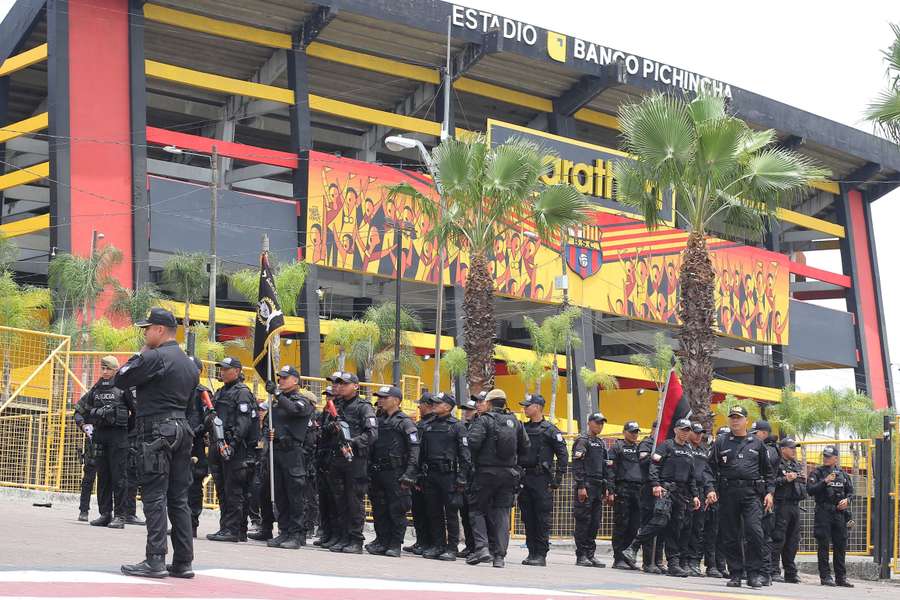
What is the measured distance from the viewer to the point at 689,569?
59.4 feet

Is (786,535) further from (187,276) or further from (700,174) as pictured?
(187,276)

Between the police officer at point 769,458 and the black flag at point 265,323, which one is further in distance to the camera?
the police officer at point 769,458

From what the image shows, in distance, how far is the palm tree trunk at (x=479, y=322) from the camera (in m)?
27.0

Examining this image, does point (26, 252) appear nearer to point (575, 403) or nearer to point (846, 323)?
point (575, 403)

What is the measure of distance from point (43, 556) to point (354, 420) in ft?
17.3

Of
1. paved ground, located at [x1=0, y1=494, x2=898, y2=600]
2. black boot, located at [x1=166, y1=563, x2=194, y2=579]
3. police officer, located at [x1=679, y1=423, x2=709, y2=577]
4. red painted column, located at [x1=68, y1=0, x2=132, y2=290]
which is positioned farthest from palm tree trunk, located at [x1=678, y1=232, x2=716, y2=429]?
red painted column, located at [x1=68, y1=0, x2=132, y2=290]

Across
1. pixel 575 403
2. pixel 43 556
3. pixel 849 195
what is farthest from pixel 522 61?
pixel 43 556

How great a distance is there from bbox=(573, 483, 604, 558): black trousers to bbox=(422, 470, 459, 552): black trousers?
269cm

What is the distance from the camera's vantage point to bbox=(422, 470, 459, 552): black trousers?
51.5 ft

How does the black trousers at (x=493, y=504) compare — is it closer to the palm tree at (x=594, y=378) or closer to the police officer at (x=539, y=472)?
the police officer at (x=539, y=472)

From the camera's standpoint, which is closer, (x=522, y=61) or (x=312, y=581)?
(x=312, y=581)

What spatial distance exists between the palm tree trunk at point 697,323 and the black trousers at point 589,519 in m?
7.14

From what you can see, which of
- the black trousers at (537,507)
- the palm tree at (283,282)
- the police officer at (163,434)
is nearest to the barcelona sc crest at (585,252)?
the palm tree at (283,282)

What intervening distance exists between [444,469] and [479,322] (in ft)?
38.5
